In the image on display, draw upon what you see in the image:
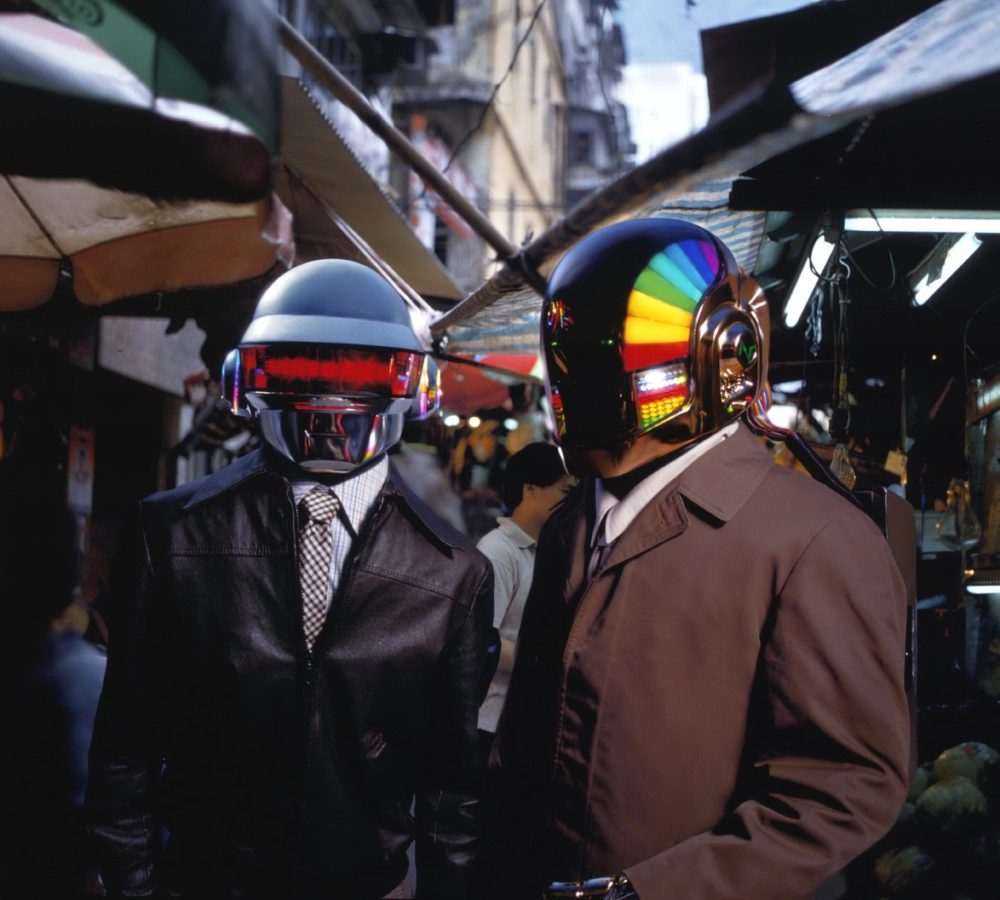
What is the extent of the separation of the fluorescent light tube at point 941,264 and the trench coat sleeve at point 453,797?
2.43 m

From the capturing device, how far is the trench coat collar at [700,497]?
188 centimetres

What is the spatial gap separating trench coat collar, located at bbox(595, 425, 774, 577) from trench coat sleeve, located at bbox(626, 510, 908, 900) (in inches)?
9.4

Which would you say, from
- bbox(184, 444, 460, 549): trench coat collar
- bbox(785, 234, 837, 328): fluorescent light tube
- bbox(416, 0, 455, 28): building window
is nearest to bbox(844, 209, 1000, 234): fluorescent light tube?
bbox(785, 234, 837, 328): fluorescent light tube

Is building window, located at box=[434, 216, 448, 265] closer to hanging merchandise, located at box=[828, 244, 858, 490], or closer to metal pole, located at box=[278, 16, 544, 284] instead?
metal pole, located at box=[278, 16, 544, 284]

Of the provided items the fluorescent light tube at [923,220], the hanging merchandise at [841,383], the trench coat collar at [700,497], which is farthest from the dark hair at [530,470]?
the trench coat collar at [700,497]

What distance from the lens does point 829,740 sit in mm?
1604

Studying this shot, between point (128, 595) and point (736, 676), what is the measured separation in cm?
175

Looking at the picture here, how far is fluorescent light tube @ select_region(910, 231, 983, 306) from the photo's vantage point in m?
3.38

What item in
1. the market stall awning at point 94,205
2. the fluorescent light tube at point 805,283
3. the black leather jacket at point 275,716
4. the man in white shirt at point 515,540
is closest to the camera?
the market stall awning at point 94,205

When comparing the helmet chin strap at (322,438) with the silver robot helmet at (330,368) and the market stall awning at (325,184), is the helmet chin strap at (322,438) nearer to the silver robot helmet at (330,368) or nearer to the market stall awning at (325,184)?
the silver robot helmet at (330,368)

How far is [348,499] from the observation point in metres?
2.72

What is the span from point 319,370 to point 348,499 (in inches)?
16.2

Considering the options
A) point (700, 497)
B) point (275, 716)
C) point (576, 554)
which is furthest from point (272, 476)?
point (700, 497)

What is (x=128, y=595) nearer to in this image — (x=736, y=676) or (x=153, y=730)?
(x=153, y=730)
